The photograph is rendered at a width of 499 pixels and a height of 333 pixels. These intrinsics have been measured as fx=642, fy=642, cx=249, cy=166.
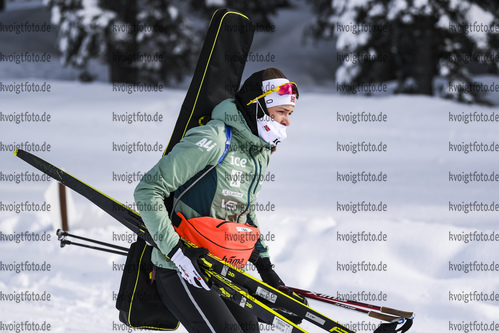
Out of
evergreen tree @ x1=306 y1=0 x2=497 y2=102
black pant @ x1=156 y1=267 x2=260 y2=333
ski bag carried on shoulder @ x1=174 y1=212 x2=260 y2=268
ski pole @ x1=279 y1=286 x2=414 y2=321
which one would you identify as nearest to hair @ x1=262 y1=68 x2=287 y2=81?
ski bag carried on shoulder @ x1=174 y1=212 x2=260 y2=268

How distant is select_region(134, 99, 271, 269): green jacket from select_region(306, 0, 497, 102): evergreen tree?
42.6 ft

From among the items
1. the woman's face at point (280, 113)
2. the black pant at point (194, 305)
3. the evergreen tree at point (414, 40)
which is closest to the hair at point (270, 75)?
the woman's face at point (280, 113)

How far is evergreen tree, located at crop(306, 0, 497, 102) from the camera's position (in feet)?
50.8

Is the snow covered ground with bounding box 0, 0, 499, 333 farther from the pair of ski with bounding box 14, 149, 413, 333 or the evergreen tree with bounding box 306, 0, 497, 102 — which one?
the pair of ski with bounding box 14, 149, 413, 333

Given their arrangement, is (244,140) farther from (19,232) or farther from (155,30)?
(155,30)

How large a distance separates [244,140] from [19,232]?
16.7 ft

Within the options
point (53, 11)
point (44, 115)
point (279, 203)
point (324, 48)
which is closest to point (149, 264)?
point (279, 203)

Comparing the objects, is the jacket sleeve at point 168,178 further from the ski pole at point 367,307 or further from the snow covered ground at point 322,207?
the snow covered ground at point 322,207

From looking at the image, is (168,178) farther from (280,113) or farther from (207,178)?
(280,113)

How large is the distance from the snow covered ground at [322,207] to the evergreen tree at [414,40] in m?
1.83

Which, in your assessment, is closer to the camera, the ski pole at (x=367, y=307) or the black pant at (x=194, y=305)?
the black pant at (x=194, y=305)

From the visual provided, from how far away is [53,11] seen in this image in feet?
59.4

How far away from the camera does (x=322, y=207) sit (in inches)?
349

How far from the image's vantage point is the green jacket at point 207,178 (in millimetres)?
3004
